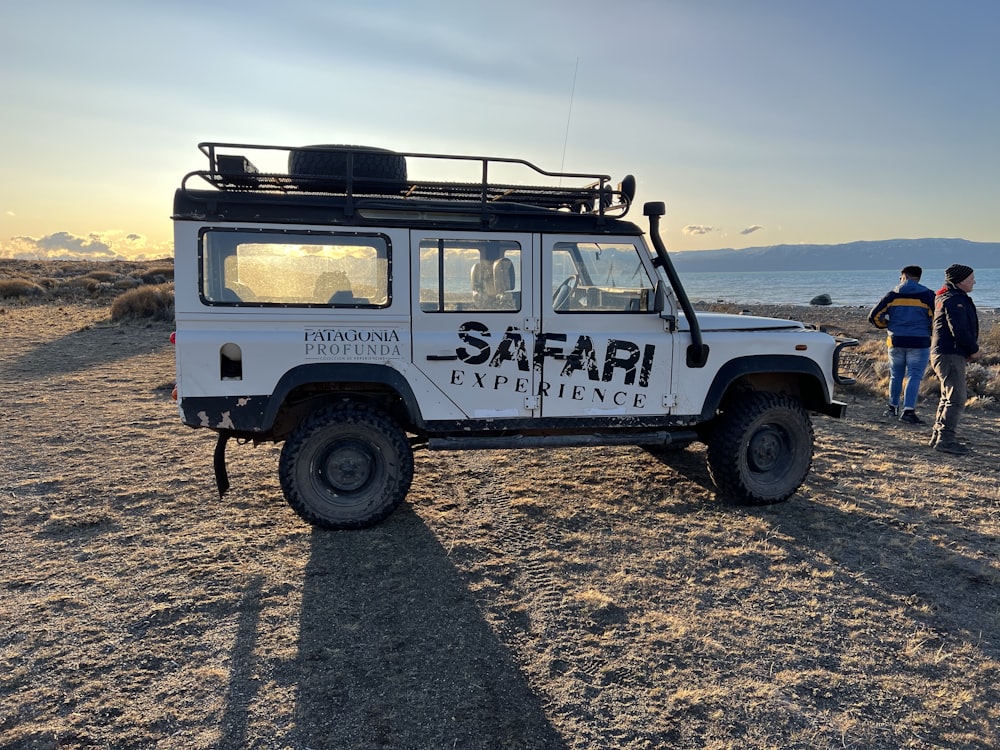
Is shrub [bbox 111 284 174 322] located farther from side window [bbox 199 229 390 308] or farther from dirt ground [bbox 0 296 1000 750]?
side window [bbox 199 229 390 308]

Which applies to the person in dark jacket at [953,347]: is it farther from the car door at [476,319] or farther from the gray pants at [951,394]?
the car door at [476,319]

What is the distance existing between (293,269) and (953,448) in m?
6.87

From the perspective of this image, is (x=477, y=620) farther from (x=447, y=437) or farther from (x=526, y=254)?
(x=526, y=254)

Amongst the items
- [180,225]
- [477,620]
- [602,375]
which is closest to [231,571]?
[477,620]

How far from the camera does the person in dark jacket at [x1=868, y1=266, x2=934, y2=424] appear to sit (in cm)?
786

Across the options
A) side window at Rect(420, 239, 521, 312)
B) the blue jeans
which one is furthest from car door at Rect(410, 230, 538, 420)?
the blue jeans

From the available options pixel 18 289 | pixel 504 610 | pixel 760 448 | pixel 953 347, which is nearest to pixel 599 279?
pixel 760 448

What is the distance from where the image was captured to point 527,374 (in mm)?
4801

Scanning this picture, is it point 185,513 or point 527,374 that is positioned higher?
point 527,374

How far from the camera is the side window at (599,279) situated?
4.82m

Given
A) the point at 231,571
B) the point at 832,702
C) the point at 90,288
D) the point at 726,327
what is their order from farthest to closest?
the point at 90,288 < the point at 726,327 < the point at 231,571 < the point at 832,702

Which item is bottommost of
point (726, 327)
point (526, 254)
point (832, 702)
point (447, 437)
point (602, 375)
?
point (832, 702)

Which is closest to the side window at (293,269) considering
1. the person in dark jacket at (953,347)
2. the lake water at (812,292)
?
the person in dark jacket at (953,347)

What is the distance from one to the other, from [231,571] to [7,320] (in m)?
18.3
